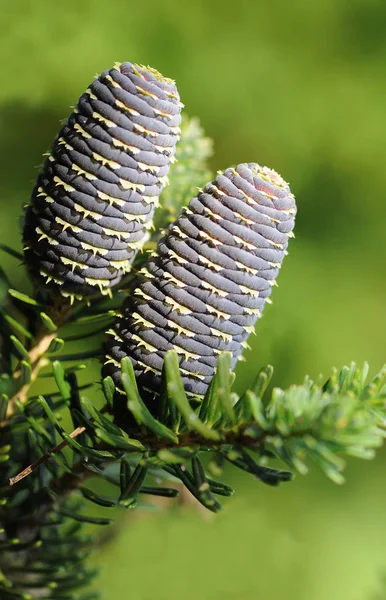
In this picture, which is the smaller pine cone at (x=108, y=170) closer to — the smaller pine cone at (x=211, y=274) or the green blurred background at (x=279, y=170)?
Answer: the smaller pine cone at (x=211, y=274)

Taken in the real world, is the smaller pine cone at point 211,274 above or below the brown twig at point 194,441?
above

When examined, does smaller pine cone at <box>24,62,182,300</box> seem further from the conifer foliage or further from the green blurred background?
the green blurred background

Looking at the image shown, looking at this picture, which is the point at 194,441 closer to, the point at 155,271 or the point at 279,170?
the point at 155,271

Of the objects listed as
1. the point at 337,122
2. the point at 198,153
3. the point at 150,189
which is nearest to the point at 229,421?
the point at 150,189

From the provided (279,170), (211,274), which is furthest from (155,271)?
(279,170)

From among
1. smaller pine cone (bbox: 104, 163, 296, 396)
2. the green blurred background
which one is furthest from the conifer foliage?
the green blurred background

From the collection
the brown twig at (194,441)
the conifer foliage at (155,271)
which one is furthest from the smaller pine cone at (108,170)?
the brown twig at (194,441)

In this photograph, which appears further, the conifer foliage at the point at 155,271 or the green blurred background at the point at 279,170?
the green blurred background at the point at 279,170
